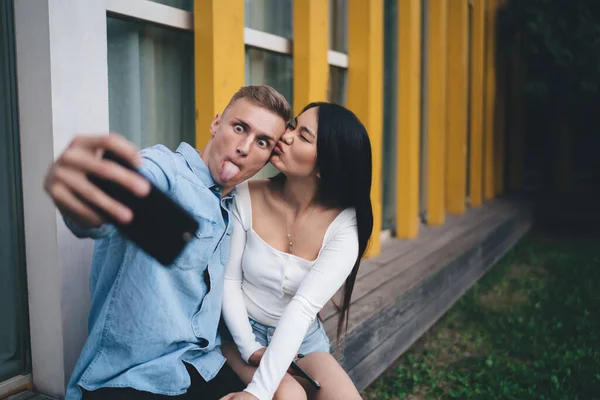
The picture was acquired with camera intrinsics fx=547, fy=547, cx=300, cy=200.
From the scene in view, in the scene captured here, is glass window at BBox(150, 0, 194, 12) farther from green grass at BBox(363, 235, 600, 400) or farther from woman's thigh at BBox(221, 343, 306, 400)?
green grass at BBox(363, 235, 600, 400)

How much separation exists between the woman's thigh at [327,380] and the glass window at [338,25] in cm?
269

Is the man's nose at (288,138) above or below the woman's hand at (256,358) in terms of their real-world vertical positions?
above

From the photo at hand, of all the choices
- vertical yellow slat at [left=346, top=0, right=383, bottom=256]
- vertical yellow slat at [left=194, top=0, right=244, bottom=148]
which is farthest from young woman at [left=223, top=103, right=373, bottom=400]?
vertical yellow slat at [left=346, top=0, right=383, bottom=256]

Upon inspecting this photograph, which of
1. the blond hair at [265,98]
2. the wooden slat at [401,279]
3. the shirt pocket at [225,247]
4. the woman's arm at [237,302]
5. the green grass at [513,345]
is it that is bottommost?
the green grass at [513,345]

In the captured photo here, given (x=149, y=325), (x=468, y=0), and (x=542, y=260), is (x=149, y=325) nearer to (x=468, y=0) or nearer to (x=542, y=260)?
(x=542, y=260)

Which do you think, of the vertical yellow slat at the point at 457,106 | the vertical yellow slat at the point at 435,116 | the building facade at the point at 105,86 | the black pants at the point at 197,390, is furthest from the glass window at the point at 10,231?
the vertical yellow slat at the point at 457,106

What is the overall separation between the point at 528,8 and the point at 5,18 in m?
6.46

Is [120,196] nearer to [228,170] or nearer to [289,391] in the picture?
[228,170]

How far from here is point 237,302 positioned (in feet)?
6.51

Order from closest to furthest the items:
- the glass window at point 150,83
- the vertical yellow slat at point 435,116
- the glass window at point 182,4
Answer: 1. the glass window at point 150,83
2. the glass window at point 182,4
3. the vertical yellow slat at point 435,116

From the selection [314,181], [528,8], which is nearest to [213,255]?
[314,181]

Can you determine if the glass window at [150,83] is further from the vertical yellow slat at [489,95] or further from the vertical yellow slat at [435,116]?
the vertical yellow slat at [489,95]

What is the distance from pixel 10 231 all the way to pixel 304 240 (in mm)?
1068

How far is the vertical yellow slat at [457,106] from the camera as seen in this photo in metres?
5.99
